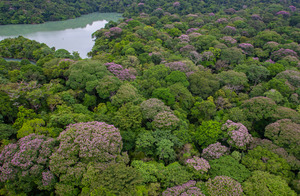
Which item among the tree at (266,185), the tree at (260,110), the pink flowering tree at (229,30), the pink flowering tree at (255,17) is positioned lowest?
the tree at (266,185)

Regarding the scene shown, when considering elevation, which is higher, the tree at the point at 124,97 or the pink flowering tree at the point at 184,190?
the tree at the point at 124,97

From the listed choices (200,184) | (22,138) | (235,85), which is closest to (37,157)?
(22,138)

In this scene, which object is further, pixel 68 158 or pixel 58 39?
pixel 58 39

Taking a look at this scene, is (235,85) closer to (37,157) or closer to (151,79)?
(151,79)

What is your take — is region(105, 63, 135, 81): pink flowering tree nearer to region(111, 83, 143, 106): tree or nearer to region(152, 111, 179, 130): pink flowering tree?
region(111, 83, 143, 106): tree

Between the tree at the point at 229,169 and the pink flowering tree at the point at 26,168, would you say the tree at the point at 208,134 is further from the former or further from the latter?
the pink flowering tree at the point at 26,168

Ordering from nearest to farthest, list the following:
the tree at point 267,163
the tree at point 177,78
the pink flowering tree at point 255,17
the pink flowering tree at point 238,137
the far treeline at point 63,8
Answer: the tree at point 267,163
the pink flowering tree at point 238,137
the tree at point 177,78
the pink flowering tree at point 255,17
the far treeline at point 63,8

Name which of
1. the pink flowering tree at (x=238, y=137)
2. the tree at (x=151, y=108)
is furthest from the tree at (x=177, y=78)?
the pink flowering tree at (x=238, y=137)
